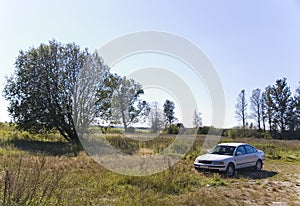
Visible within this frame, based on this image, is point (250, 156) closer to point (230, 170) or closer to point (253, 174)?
point (253, 174)

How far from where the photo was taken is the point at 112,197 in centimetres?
664

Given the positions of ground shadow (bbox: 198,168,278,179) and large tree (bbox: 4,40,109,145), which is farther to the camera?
large tree (bbox: 4,40,109,145)

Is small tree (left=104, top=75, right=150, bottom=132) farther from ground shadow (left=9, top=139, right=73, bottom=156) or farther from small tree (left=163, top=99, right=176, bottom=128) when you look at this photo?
small tree (left=163, top=99, right=176, bottom=128)

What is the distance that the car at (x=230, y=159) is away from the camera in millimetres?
11502

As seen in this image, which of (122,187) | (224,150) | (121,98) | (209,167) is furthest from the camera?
(121,98)

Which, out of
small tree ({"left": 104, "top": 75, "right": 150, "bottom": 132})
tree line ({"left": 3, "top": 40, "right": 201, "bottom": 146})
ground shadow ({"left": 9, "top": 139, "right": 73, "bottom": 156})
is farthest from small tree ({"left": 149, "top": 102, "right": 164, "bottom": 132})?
ground shadow ({"left": 9, "top": 139, "right": 73, "bottom": 156})

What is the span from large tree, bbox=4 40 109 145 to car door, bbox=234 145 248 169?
14.4 meters

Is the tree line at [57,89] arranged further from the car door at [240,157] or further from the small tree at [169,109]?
the small tree at [169,109]

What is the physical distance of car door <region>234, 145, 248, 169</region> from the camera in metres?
12.1

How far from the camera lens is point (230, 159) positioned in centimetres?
1177

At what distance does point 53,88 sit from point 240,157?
17.4 metres

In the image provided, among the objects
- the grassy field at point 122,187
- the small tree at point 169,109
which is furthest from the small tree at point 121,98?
the small tree at point 169,109

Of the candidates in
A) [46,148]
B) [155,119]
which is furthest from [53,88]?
[155,119]

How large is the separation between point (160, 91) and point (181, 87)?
1786mm
